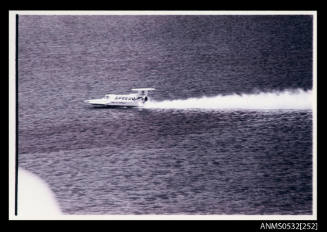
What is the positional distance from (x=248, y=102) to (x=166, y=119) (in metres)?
2.25

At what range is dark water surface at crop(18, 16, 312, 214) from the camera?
10.3m

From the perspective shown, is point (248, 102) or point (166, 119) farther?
point (248, 102)

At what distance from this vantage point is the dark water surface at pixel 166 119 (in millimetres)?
10281

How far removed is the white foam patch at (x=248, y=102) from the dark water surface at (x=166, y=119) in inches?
6.8

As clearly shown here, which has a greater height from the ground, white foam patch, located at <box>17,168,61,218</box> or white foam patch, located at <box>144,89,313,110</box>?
white foam patch, located at <box>144,89,313,110</box>

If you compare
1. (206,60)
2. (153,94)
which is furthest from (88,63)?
(206,60)

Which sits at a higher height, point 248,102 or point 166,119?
point 248,102

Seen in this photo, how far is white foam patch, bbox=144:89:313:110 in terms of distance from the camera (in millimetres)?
11805

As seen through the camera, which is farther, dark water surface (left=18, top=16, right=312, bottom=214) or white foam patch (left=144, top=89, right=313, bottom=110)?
white foam patch (left=144, top=89, right=313, bottom=110)

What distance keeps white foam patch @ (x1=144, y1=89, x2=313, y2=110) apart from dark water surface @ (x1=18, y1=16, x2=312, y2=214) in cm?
17

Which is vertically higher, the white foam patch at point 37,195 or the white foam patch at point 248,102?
the white foam patch at point 248,102

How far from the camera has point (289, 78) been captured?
12.0 m

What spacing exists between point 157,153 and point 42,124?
10.1 ft

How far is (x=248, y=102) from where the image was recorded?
12.7m
